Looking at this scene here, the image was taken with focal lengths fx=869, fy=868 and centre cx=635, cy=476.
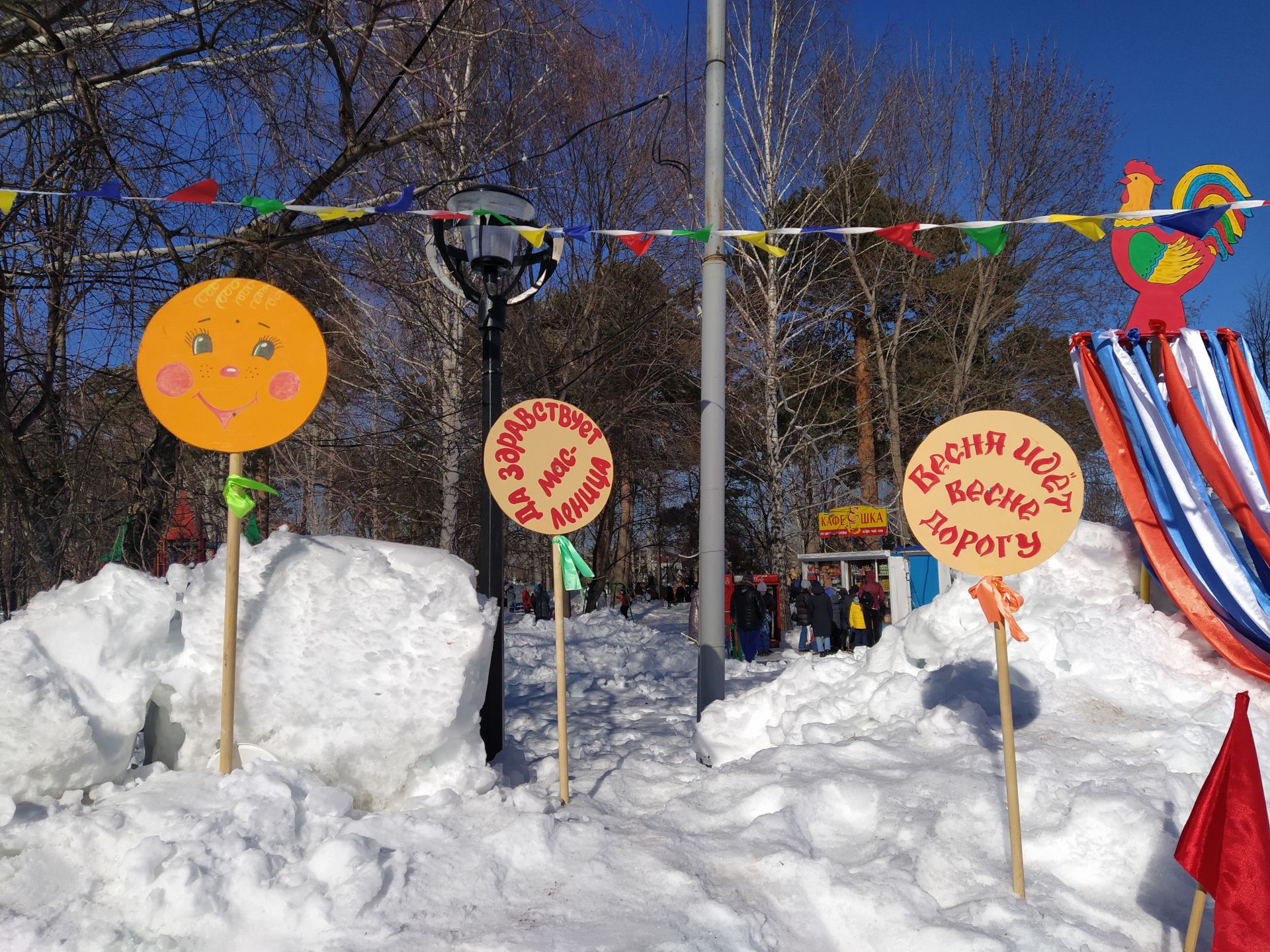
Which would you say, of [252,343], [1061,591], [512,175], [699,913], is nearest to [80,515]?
[252,343]

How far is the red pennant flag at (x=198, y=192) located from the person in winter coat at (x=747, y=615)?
1005 centimetres

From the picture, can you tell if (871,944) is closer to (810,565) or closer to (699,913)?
(699,913)

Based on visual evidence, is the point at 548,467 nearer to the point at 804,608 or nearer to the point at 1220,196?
the point at 1220,196

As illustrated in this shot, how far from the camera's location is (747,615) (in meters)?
13.5

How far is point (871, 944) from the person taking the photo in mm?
3092

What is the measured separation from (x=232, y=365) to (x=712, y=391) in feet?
11.1

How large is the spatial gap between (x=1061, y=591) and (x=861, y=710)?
159 cm

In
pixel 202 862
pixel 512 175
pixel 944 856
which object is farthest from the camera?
pixel 512 175

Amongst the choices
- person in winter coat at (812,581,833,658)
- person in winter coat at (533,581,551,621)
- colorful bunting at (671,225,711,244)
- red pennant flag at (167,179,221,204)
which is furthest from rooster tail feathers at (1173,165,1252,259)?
person in winter coat at (533,581,551,621)

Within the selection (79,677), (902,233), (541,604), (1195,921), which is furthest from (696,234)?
(541,604)

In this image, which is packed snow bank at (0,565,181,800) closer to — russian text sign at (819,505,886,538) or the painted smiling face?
the painted smiling face

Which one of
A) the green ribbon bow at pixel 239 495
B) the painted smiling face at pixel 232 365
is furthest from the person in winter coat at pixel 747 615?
the green ribbon bow at pixel 239 495

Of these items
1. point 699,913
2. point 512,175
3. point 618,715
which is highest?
point 512,175

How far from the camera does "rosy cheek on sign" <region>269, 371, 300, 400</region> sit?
408 centimetres
